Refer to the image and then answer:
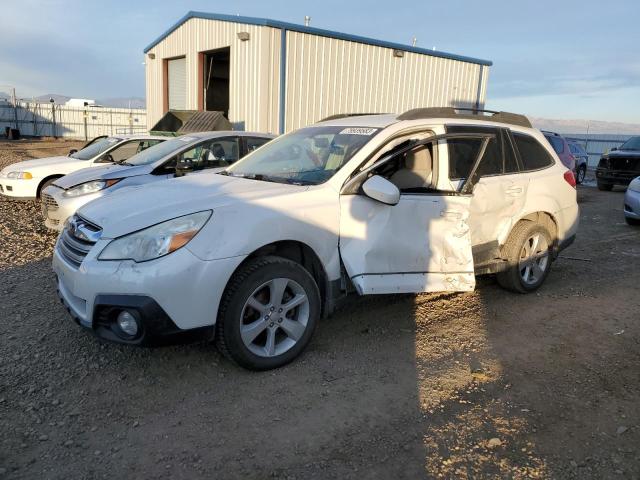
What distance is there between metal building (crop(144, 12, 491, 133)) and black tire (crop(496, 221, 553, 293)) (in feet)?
30.4

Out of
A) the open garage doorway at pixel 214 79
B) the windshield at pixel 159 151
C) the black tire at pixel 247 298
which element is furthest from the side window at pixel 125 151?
the black tire at pixel 247 298

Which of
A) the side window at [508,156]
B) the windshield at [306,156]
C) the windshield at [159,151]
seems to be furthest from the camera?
the windshield at [159,151]

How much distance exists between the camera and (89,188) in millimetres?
6832

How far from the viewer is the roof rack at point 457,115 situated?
14.7 feet

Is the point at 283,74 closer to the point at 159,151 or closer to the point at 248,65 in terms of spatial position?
the point at 248,65

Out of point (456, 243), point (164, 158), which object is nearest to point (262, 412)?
point (456, 243)

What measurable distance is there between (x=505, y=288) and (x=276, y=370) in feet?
9.33

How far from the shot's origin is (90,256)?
3.29 metres

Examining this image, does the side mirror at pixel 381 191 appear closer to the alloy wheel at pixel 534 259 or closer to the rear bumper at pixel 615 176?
the alloy wheel at pixel 534 259

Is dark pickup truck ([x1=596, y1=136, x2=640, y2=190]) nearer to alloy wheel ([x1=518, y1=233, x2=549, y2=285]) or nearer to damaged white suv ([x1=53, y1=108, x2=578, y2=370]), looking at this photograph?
alloy wheel ([x1=518, y1=233, x2=549, y2=285])

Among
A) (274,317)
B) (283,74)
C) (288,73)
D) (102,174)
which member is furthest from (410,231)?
(288,73)

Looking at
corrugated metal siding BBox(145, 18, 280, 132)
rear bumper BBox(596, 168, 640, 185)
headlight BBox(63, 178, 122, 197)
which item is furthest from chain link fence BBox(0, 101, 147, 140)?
headlight BBox(63, 178, 122, 197)

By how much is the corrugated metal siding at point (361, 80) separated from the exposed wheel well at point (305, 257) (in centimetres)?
1029

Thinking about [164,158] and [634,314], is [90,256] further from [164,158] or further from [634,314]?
[634,314]
